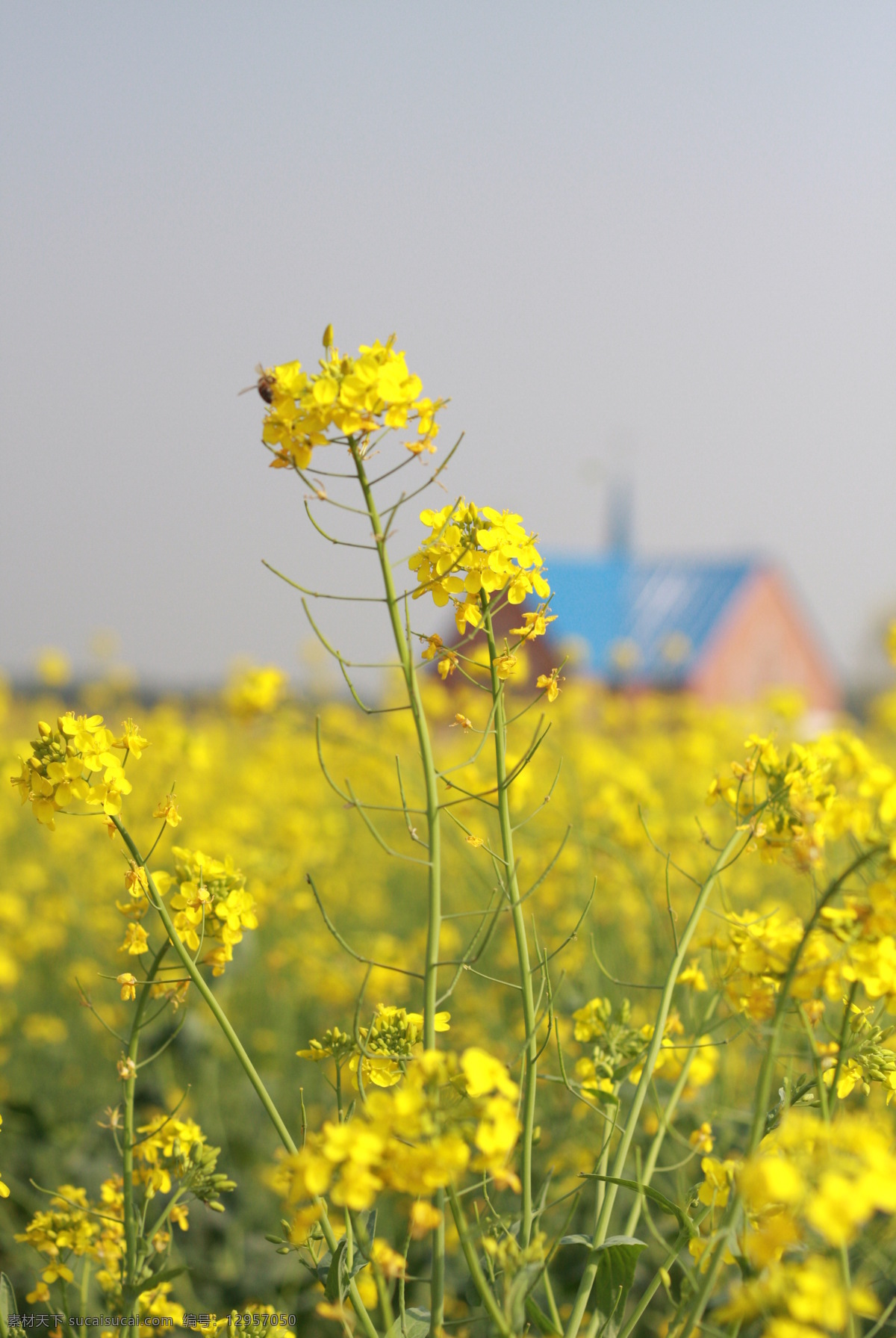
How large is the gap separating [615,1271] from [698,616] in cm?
1359

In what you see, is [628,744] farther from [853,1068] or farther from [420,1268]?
[853,1068]

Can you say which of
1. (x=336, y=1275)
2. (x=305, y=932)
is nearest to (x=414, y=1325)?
(x=336, y=1275)

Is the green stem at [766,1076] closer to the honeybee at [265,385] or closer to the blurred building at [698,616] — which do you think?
the honeybee at [265,385]

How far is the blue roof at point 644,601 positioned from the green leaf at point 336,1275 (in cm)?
1070

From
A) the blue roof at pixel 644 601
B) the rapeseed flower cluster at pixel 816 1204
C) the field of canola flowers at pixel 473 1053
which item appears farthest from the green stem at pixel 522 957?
the blue roof at pixel 644 601

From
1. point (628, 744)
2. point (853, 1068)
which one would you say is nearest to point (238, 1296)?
point (853, 1068)

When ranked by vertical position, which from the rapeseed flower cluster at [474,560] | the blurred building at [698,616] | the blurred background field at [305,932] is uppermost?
the blurred building at [698,616]

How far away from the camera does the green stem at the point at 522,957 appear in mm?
975

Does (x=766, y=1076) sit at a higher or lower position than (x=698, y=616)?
lower

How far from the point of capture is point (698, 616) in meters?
14.2

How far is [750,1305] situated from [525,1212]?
1.05 feet

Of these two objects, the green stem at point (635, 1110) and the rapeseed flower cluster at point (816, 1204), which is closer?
the rapeseed flower cluster at point (816, 1204)

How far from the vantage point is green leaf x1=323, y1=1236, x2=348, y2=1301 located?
0.93 m

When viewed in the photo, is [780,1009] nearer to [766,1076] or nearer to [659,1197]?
[766,1076]
